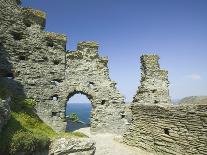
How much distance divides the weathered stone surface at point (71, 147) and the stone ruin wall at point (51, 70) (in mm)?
10351

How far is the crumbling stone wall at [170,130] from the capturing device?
502 inches

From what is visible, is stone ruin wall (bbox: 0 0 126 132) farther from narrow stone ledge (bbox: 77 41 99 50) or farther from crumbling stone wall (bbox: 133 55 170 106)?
crumbling stone wall (bbox: 133 55 170 106)

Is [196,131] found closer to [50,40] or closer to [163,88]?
[163,88]

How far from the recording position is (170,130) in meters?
14.4

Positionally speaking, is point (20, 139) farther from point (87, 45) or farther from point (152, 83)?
point (152, 83)

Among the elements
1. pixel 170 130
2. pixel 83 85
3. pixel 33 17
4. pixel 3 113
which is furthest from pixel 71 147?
pixel 33 17

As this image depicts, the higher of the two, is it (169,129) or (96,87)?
(96,87)

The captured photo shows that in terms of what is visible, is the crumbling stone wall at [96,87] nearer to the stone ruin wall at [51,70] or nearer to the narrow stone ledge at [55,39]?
the stone ruin wall at [51,70]

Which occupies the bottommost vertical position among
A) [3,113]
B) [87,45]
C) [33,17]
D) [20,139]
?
[20,139]

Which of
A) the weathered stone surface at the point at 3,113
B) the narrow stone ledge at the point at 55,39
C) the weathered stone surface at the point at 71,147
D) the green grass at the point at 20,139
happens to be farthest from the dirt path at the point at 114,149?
the narrow stone ledge at the point at 55,39

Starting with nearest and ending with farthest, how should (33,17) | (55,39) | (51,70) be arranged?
(33,17)
(51,70)
(55,39)

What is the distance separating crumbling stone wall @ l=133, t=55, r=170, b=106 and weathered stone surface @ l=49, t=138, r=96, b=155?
546 inches

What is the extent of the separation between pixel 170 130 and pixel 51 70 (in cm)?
1075

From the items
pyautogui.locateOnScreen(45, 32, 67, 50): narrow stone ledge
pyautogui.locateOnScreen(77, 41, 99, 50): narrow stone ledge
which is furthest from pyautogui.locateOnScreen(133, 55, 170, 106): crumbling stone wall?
pyautogui.locateOnScreen(45, 32, 67, 50): narrow stone ledge
